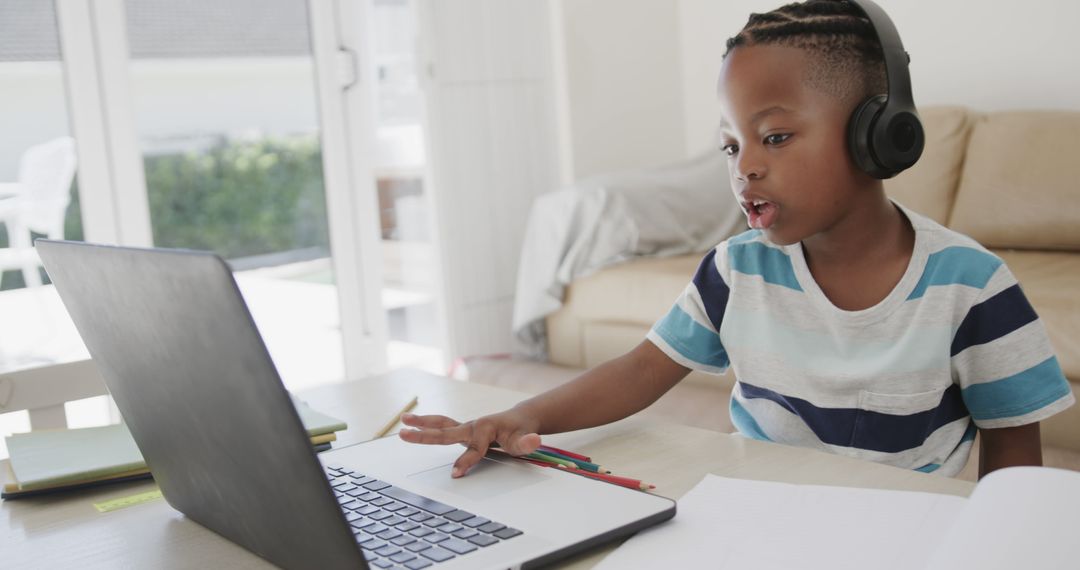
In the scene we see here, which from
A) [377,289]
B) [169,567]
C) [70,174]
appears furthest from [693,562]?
[377,289]

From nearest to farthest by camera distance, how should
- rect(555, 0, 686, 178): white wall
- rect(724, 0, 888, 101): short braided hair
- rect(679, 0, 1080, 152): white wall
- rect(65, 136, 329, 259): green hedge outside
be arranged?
rect(724, 0, 888, 101): short braided hair → rect(679, 0, 1080, 152): white wall → rect(65, 136, 329, 259): green hedge outside → rect(555, 0, 686, 178): white wall

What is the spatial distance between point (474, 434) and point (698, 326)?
304 millimetres

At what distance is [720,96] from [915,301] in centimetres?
25

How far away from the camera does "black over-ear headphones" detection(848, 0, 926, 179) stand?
83cm

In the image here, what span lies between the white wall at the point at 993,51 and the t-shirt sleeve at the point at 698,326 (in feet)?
6.57

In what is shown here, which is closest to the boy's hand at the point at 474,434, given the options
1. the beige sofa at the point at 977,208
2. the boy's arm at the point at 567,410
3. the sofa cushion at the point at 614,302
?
the boy's arm at the point at 567,410

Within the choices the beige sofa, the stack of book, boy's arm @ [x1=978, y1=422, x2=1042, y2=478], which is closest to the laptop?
the stack of book

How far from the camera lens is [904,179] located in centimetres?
245

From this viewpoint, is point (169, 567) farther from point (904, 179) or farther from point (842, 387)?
point (904, 179)

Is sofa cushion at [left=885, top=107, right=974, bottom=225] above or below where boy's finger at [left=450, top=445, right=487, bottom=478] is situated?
above

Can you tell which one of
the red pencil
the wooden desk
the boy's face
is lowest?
the wooden desk

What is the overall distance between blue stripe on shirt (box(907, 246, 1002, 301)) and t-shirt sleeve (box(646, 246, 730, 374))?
0.61 ft

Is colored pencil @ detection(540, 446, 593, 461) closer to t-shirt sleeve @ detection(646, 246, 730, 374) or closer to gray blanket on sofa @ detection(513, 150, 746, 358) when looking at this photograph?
t-shirt sleeve @ detection(646, 246, 730, 374)

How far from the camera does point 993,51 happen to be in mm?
2693
